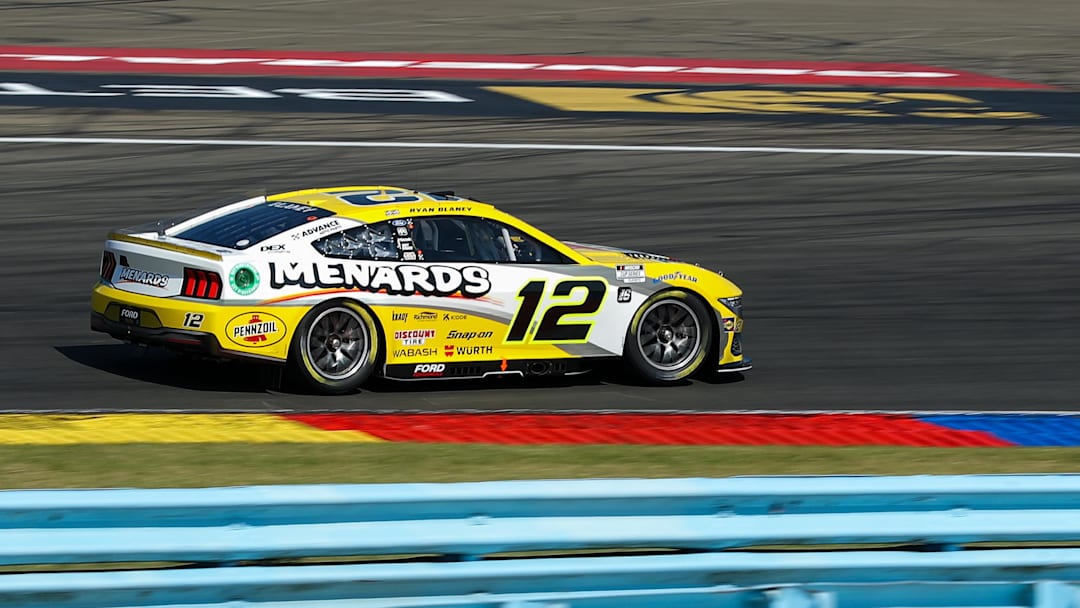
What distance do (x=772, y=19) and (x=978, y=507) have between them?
27179 mm

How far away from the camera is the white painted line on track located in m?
19.1

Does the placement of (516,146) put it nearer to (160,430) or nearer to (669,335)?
(669,335)

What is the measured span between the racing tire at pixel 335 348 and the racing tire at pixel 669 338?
1.82 m

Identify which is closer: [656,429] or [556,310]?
[656,429]

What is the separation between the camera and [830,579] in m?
6.28

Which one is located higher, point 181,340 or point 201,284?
point 201,284

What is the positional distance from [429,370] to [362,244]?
94 cm

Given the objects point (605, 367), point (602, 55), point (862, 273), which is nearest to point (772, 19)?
point (602, 55)

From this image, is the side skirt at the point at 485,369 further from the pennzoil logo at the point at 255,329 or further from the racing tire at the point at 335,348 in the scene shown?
the pennzoil logo at the point at 255,329

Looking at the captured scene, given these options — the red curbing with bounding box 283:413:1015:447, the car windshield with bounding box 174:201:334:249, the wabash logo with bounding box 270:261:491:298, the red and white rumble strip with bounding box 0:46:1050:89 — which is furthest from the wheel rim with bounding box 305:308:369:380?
the red and white rumble strip with bounding box 0:46:1050:89

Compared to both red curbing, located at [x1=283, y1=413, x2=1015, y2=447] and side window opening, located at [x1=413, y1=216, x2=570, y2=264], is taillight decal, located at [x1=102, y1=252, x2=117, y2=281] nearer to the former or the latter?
red curbing, located at [x1=283, y1=413, x2=1015, y2=447]

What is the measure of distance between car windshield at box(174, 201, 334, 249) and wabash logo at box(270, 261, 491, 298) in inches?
11.3

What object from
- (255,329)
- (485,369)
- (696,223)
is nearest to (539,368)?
(485,369)

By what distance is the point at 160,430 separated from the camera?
9.52m
